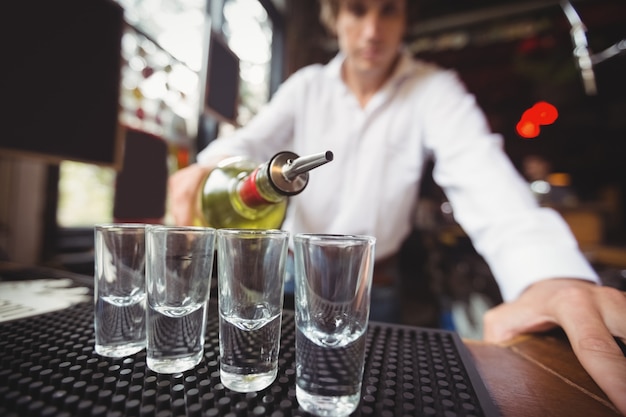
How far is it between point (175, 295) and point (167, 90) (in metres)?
1.76

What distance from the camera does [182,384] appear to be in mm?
401

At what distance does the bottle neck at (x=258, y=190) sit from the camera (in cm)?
48

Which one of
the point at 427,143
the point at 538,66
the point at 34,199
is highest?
the point at 538,66

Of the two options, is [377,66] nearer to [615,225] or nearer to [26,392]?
[26,392]

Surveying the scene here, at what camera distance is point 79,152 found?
1240 mm

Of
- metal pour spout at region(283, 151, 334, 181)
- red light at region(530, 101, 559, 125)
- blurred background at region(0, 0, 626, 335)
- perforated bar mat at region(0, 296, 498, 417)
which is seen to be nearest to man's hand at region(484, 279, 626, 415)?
perforated bar mat at region(0, 296, 498, 417)

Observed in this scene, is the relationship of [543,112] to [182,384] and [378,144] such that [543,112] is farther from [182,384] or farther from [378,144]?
[182,384]

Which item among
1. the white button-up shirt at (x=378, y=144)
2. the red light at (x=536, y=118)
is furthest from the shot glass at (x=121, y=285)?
the red light at (x=536, y=118)

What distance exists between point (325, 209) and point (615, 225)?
7434mm

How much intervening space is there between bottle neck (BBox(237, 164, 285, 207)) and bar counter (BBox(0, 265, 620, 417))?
217 millimetres

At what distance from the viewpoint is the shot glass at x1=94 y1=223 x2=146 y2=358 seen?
0.49 m

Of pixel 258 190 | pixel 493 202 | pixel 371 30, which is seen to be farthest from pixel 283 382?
pixel 371 30

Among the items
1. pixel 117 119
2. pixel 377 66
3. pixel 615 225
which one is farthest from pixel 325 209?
pixel 615 225

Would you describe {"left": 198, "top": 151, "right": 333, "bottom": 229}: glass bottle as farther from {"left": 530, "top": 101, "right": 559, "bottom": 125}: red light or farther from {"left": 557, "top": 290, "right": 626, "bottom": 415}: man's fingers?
{"left": 530, "top": 101, "right": 559, "bottom": 125}: red light
